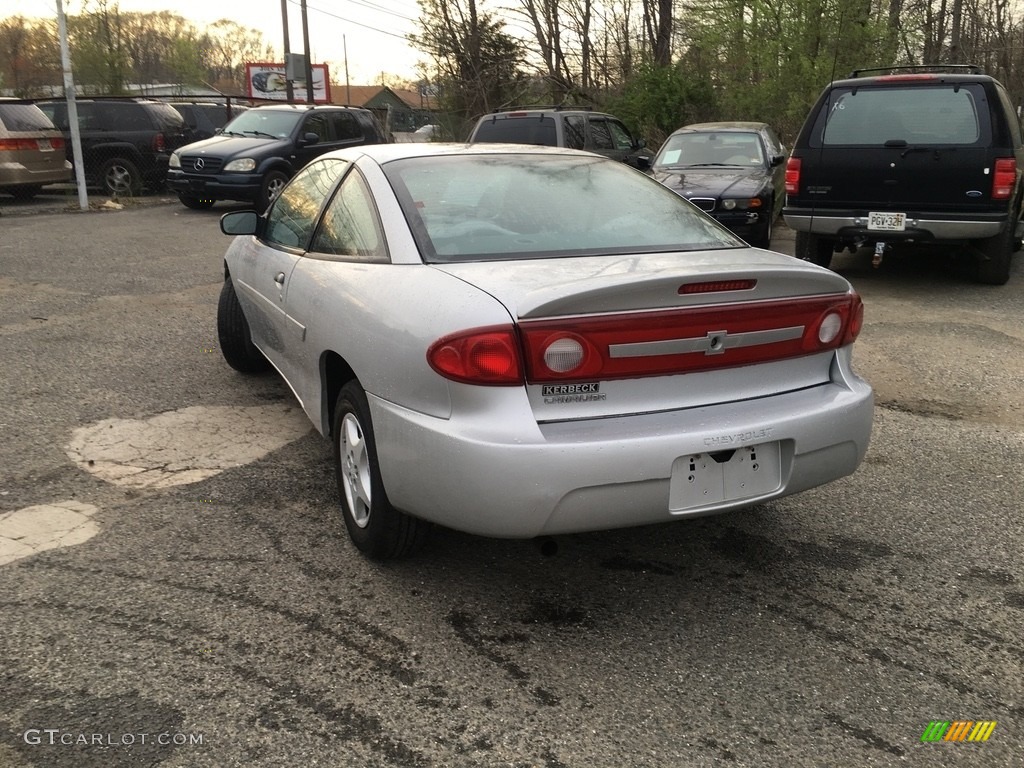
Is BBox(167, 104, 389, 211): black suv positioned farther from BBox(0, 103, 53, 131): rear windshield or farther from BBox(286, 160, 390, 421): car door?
BBox(286, 160, 390, 421): car door

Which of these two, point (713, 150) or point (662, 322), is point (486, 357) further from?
point (713, 150)

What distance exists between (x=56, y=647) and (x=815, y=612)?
2389mm

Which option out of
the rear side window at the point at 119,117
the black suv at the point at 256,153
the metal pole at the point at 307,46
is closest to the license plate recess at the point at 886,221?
the black suv at the point at 256,153

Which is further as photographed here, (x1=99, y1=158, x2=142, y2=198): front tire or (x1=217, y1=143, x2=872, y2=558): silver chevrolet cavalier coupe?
(x1=99, y1=158, x2=142, y2=198): front tire

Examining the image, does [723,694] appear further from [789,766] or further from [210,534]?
[210,534]

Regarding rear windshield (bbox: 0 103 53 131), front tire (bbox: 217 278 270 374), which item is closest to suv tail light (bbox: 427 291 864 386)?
front tire (bbox: 217 278 270 374)

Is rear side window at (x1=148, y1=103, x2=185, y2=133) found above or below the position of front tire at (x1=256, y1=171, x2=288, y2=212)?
above

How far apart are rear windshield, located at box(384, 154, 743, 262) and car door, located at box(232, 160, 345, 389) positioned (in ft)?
2.16

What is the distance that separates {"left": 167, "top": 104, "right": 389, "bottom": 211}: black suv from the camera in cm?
1359

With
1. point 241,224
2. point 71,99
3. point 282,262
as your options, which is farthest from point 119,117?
point 282,262

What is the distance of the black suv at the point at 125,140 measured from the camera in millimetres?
15773

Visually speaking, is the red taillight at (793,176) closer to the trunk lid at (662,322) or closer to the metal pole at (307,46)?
the trunk lid at (662,322)

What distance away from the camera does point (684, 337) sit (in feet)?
9.11

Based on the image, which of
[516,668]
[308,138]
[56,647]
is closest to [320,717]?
[516,668]
